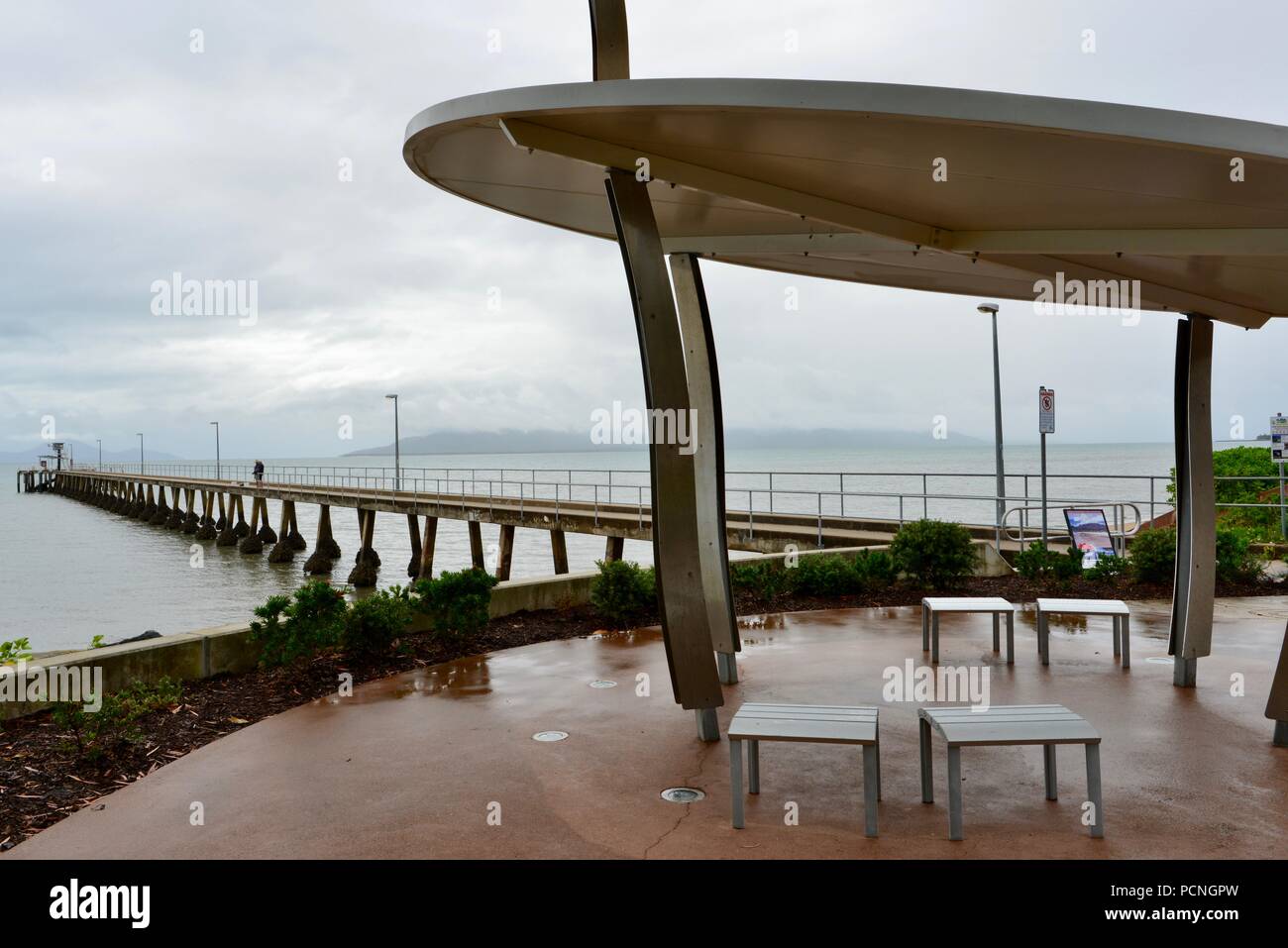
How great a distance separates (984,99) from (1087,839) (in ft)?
10.6

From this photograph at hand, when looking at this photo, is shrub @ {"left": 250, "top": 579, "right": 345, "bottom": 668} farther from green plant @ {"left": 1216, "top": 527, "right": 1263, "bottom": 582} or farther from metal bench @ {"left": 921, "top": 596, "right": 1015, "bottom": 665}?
green plant @ {"left": 1216, "top": 527, "right": 1263, "bottom": 582}

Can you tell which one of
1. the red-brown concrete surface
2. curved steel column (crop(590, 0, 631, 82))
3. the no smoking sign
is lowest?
the red-brown concrete surface

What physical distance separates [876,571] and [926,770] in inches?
272

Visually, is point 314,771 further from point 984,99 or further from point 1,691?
point 984,99

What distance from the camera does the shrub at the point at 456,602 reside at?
841 cm

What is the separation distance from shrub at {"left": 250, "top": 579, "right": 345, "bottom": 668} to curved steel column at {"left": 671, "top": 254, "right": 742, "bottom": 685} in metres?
2.98

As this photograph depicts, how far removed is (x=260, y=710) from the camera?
647 cm

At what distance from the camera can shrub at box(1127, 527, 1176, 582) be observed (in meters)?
11.2

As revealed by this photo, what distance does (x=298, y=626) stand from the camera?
7230mm

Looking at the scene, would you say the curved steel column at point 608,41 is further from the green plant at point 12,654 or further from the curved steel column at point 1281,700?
the green plant at point 12,654

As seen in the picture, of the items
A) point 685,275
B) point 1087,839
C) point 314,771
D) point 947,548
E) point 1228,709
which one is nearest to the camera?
point 1087,839

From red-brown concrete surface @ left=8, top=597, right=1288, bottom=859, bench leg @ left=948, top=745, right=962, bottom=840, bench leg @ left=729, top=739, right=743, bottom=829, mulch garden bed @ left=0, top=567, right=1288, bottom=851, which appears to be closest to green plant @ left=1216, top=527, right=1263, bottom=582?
mulch garden bed @ left=0, top=567, right=1288, bottom=851

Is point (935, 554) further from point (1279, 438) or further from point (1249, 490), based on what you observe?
point (1249, 490)
